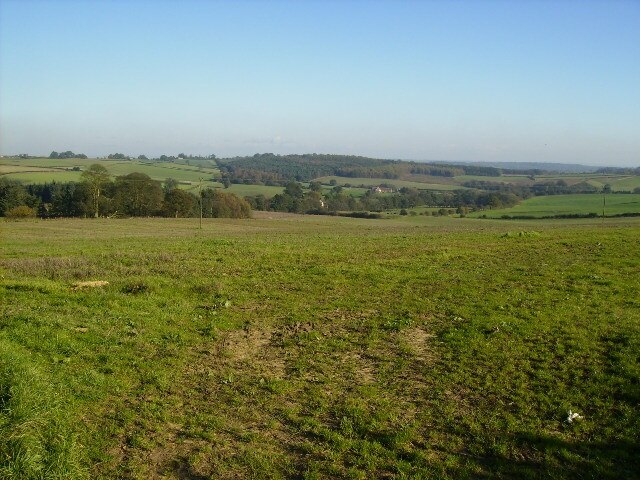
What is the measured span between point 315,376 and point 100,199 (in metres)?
66.2

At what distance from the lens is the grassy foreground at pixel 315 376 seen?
708 centimetres

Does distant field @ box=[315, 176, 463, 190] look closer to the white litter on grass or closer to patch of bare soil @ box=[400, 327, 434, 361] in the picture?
patch of bare soil @ box=[400, 327, 434, 361]

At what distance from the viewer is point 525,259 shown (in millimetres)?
22500

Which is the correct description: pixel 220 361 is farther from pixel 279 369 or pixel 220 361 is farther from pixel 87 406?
pixel 87 406

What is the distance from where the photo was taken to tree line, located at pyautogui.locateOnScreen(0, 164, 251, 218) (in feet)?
222

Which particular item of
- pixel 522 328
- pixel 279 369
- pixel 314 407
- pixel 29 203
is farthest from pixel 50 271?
pixel 29 203

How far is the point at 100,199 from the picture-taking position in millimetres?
68812

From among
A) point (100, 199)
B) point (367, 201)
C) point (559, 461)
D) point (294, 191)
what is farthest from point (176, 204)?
point (559, 461)

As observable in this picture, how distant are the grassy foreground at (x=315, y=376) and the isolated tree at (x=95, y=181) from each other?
52.3 meters

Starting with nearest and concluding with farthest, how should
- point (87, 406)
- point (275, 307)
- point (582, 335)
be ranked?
point (87, 406)
point (582, 335)
point (275, 307)

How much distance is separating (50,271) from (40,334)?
26.2 feet

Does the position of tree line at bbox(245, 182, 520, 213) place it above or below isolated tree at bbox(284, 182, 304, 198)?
below

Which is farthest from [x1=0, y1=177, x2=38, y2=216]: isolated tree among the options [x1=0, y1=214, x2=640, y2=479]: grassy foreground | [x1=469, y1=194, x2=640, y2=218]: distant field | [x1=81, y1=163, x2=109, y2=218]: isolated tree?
[x1=469, y1=194, x2=640, y2=218]: distant field

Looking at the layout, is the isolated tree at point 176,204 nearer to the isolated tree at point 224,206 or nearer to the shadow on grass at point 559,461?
the isolated tree at point 224,206
